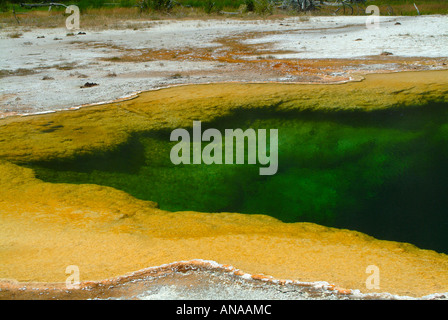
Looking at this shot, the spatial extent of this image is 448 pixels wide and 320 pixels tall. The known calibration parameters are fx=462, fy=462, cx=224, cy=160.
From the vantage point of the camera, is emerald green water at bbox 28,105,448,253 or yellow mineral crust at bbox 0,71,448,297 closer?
yellow mineral crust at bbox 0,71,448,297

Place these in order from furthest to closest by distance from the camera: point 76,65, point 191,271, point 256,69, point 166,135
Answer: point 76,65 → point 256,69 → point 166,135 → point 191,271

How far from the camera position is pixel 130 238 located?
9.02 ft

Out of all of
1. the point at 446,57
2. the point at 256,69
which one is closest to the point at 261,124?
the point at 256,69

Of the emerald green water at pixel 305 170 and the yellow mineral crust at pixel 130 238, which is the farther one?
the emerald green water at pixel 305 170

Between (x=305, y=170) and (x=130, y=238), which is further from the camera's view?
(x=305, y=170)

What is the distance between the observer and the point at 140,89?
20.2ft

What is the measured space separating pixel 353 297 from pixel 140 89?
468 cm

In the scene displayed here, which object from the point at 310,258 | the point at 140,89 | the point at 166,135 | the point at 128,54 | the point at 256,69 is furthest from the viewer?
the point at 128,54

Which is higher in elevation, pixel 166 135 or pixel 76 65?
pixel 76 65

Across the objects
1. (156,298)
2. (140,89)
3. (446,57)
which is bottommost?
(156,298)

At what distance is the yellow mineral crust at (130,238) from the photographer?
2.34 meters

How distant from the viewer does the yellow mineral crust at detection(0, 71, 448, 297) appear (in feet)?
7.67

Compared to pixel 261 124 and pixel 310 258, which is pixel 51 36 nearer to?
pixel 261 124

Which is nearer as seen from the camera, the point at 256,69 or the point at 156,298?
the point at 156,298
